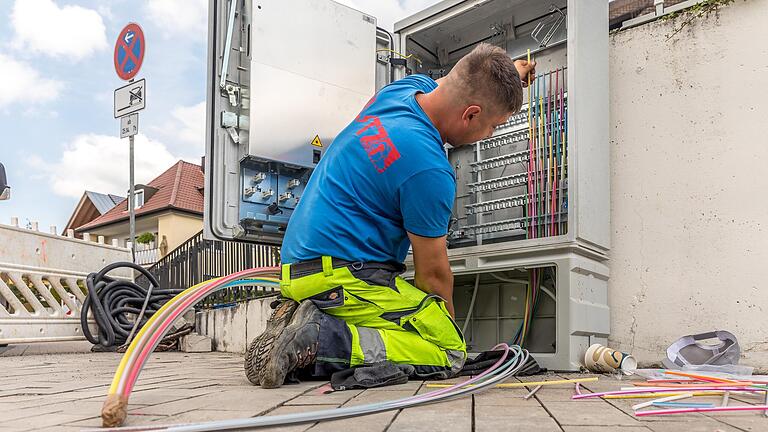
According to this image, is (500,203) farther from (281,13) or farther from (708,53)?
(281,13)

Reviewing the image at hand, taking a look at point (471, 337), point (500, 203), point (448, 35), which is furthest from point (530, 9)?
point (471, 337)

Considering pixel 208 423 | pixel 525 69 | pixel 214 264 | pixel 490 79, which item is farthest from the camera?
pixel 214 264

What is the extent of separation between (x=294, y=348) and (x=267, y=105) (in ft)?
4.62

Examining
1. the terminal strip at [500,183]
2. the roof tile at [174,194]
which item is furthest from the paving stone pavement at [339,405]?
the roof tile at [174,194]

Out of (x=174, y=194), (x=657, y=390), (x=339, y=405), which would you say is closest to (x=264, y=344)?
(x=339, y=405)

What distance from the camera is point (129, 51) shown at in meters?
4.89

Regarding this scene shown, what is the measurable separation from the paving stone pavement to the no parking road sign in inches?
127

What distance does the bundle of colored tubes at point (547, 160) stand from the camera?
271 centimetres

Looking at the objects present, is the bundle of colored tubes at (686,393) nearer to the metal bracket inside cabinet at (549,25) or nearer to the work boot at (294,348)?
the work boot at (294,348)

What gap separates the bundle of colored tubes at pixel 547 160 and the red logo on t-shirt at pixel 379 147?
93cm

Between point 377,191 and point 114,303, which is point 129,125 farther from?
point 377,191

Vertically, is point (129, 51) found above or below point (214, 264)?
above

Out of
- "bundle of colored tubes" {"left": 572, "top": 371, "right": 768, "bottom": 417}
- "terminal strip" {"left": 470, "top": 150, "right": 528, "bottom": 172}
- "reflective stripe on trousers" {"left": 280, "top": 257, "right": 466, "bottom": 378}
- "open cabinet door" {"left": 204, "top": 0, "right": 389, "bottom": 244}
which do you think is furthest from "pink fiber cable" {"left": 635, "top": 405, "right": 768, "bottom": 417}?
"open cabinet door" {"left": 204, "top": 0, "right": 389, "bottom": 244}

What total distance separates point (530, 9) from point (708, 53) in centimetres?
86
